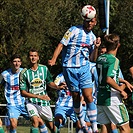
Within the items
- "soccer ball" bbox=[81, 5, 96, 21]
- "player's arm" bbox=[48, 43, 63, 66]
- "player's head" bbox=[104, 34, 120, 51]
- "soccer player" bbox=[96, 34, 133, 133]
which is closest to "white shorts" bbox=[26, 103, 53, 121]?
"player's arm" bbox=[48, 43, 63, 66]

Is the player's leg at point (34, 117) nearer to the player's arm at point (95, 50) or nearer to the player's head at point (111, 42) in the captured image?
the player's arm at point (95, 50)

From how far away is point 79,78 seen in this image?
12445 mm

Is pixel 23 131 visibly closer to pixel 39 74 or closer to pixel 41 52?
pixel 39 74

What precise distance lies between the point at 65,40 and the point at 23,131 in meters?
10.4

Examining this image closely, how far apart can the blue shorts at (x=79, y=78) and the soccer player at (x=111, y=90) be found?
0.62 metres

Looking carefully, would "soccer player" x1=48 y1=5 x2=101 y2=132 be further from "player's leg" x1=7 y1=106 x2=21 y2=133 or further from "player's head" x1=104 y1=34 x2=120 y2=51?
"player's leg" x1=7 y1=106 x2=21 y2=133

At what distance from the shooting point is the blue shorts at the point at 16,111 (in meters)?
16.4

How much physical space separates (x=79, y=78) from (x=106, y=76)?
1066 mm

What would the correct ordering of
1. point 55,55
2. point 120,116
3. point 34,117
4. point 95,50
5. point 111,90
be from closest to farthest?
point 120,116, point 111,90, point 55,55, point 95,50, point 34,117

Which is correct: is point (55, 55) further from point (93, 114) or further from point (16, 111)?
point (16, 111)

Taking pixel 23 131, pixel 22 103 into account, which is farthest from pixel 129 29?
pixel 22 103

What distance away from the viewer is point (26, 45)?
32406 millimetres

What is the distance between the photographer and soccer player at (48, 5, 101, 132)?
486 inches

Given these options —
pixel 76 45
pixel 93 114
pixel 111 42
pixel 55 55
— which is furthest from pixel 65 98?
pixel 111 42
